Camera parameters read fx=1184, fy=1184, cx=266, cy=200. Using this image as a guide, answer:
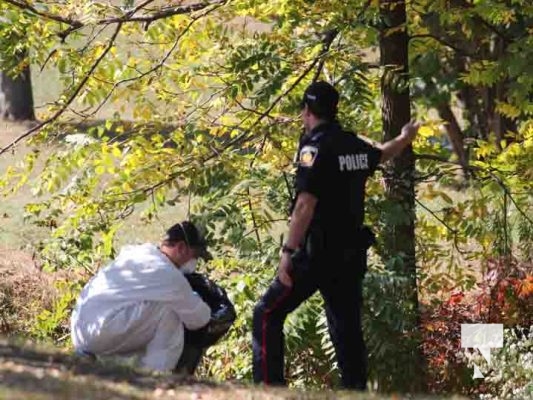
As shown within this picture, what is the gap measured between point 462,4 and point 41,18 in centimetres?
324

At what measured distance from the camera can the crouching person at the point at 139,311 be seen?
6297 mm

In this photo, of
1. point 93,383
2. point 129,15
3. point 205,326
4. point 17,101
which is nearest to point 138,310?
point 205,326

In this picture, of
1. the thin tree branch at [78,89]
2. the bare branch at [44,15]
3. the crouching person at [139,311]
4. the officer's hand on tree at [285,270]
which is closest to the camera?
the officer's hand on tree at [285,270]

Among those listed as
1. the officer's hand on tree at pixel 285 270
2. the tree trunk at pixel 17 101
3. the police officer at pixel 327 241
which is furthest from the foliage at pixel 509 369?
the tree trunk at pixel 17 101

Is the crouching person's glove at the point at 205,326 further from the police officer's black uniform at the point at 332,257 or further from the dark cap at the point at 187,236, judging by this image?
the police officer's black uniform at the point at 332,257

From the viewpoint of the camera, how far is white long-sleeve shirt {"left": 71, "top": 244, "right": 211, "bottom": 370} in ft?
20.7

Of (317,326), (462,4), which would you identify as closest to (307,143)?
(317,326)

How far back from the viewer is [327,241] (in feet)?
19.7

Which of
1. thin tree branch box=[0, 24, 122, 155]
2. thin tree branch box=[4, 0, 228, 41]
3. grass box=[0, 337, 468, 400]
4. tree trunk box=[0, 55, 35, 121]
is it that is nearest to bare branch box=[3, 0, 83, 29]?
thin tree branch box=[4, 0, 228, 41]

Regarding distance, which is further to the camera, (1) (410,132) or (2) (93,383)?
(1) (410,132)

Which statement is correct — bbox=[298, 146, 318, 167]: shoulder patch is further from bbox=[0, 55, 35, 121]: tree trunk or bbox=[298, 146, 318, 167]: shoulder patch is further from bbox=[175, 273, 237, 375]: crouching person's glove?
bbox=[0, 55, 35, 121]: tree trunk

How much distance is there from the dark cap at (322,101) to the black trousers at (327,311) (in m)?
0.73

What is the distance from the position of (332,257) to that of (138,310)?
3.59 ft

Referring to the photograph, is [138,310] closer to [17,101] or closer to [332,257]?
[332,257]
